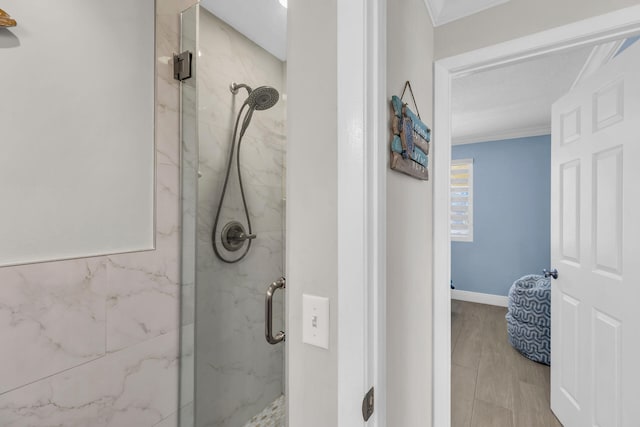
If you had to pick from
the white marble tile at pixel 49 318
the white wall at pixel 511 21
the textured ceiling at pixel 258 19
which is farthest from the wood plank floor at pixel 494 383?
the textured ceiling at pixel 258 19

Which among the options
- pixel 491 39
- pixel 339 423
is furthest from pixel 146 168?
pixel 491 39

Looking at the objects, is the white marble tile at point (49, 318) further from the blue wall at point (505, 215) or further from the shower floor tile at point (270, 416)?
the blue wall at point (505, 215)

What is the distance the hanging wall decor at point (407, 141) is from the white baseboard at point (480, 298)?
4213mm

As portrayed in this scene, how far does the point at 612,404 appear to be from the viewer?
1.43 m

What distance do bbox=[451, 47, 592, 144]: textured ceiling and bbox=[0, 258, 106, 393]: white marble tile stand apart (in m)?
2.54

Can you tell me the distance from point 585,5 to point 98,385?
245cm

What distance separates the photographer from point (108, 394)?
43.8 inches

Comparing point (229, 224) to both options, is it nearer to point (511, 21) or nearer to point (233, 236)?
point (233, 236)

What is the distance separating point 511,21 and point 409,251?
1.20 meters

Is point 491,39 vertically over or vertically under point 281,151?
over

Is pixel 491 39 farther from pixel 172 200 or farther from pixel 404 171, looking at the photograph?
pixel 172 200

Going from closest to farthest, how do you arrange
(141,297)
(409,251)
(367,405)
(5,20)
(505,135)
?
1. (367,405)
2. (5,20)
3. (409,251)
4. (141,297)
5. (505,135)

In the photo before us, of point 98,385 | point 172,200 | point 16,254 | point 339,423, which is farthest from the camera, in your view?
point 172,200

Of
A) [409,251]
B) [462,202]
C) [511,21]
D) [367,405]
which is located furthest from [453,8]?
[462,202]
